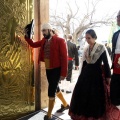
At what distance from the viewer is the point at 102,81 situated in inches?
135

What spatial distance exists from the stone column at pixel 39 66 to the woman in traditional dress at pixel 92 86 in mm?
1086

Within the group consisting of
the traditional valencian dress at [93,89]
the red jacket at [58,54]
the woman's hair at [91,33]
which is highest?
the woman's hair at [91,33]

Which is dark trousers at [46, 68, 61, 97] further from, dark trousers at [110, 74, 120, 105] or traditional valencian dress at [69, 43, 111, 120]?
dark trousers at [110, 74, 120, 105]

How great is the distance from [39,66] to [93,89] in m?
1.34

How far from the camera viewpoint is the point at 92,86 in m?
3.41

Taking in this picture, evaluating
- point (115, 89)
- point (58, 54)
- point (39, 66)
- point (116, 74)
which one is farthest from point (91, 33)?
point (39, 66)

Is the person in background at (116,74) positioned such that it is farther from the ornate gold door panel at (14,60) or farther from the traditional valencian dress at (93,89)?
the ornate gold door panel at (14,60)

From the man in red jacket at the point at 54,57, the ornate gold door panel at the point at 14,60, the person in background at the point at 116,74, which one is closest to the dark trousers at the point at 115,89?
the person in background at the point at 116,74

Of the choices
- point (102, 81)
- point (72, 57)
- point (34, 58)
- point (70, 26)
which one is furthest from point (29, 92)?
point (70, 26)

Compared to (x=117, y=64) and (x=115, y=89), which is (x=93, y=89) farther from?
(x=117, y=64)

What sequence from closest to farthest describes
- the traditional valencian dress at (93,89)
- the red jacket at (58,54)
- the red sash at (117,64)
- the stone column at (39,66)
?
the red sash at (117,64) < the traditional valencian dress at (93,89) < the red jacket at (58,54) < the stone column at (39,66)

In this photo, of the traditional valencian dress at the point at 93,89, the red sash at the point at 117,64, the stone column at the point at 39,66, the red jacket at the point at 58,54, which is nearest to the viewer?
the red sash at the point at 117,64

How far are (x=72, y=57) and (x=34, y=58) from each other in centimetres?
201

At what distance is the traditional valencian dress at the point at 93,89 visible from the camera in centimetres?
338
